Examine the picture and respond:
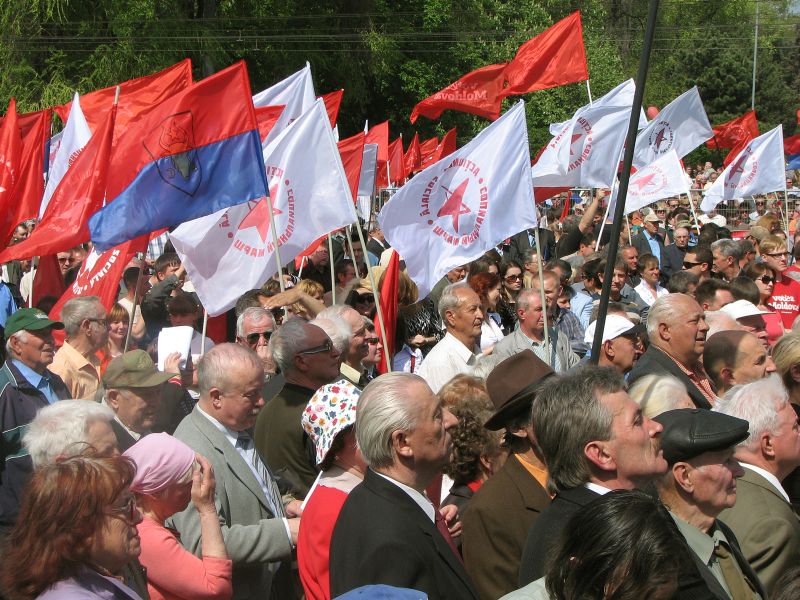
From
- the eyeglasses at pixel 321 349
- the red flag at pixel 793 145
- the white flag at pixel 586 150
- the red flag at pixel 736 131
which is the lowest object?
the red flag at pixel 793 145

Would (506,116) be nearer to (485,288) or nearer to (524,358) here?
(485,288)

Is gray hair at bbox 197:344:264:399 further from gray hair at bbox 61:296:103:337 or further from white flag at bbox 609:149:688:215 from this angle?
white flag at bbox 609:149:688:215

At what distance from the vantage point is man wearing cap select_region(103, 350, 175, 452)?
498cm

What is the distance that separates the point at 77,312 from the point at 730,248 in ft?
22.9

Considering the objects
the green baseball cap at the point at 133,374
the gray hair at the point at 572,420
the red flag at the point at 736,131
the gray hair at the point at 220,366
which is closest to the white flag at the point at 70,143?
the green baseball cap at the point at 133,374

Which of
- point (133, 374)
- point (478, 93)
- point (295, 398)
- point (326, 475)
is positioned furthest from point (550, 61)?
point (326, 475)

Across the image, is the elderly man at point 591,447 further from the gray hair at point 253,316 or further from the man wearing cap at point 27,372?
the gray hair at point 253,316

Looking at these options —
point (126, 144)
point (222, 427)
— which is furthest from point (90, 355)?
point (222, 427)

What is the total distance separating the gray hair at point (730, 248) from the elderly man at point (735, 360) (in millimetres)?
5524

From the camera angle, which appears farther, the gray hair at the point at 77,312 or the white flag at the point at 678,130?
the white flag at the point at 678,130

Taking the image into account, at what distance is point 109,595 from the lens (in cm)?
293

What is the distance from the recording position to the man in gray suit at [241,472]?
13.3 ft

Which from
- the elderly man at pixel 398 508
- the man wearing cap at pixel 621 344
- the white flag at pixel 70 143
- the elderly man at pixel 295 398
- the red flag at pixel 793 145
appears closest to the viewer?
the elderly man at pixel 398 508

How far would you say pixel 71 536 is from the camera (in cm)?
288
